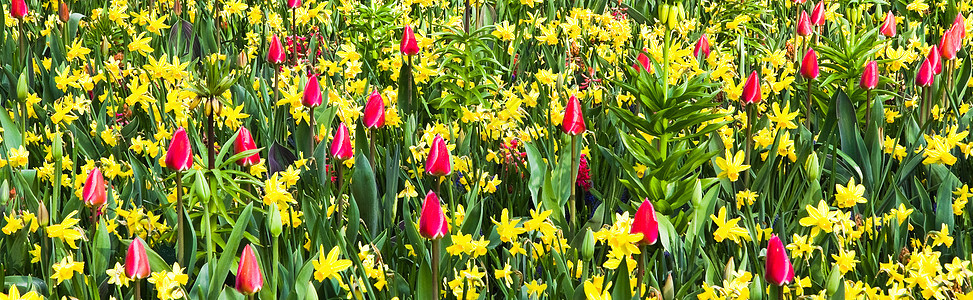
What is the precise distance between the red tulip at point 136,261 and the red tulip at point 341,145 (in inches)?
23.3

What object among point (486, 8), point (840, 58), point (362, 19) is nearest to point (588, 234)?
point (840, 58)

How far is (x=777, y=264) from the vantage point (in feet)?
5.04

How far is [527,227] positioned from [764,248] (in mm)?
489

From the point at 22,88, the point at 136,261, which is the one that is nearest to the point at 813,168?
the point at 136,261

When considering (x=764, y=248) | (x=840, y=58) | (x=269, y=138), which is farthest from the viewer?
(x=840, y=58)

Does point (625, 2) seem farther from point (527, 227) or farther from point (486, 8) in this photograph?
point (527, 227)

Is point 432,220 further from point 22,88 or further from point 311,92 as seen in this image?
point 22,88

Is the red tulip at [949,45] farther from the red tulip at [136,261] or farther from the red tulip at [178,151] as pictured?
the red tulip at [136,261]

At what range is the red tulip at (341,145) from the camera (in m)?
2.16

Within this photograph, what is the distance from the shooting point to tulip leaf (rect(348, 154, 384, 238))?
7.45 feet

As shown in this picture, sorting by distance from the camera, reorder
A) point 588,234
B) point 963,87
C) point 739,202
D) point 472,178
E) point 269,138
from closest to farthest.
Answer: point 588,234 → point 739,202 → point 472,178 → point 269,138 → point 963,87

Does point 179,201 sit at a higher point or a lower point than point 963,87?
higher

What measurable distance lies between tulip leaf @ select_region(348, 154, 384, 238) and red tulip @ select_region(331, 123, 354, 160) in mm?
75

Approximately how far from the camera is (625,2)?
471 centimetres
